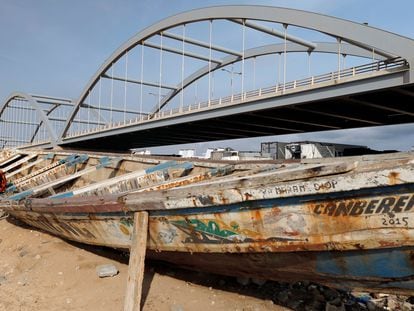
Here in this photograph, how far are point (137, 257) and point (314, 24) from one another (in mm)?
20242

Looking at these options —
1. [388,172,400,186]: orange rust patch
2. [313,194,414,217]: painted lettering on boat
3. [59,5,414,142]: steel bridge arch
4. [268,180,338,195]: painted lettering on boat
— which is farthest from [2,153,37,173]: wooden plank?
[59,5,414,142]: steel bridge arch

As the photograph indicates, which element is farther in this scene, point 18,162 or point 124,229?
point 18,162

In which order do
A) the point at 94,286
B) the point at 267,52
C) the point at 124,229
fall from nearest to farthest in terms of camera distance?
the point at 124,229, the point at 94,286, the point at 267,52

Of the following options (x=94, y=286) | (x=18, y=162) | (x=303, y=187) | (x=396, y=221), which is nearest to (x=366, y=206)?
(x=396, y=221)

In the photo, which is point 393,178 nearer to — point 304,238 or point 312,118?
point 304,238

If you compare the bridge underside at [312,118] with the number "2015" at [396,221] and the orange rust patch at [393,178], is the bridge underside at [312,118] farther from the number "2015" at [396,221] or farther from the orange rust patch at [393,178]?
the orange rust patch at [393,178]

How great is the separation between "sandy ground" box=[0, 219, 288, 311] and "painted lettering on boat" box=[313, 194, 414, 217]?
204cm

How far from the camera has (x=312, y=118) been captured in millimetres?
28781

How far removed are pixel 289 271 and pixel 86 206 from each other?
2915 millimetres

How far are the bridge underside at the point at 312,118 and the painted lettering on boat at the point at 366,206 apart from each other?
55.8ft

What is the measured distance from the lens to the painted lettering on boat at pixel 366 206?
3.17m

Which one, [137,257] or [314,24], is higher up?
[314,24]

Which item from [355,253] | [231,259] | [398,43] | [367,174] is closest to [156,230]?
[231,259]

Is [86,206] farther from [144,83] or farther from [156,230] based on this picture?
[144,83]
